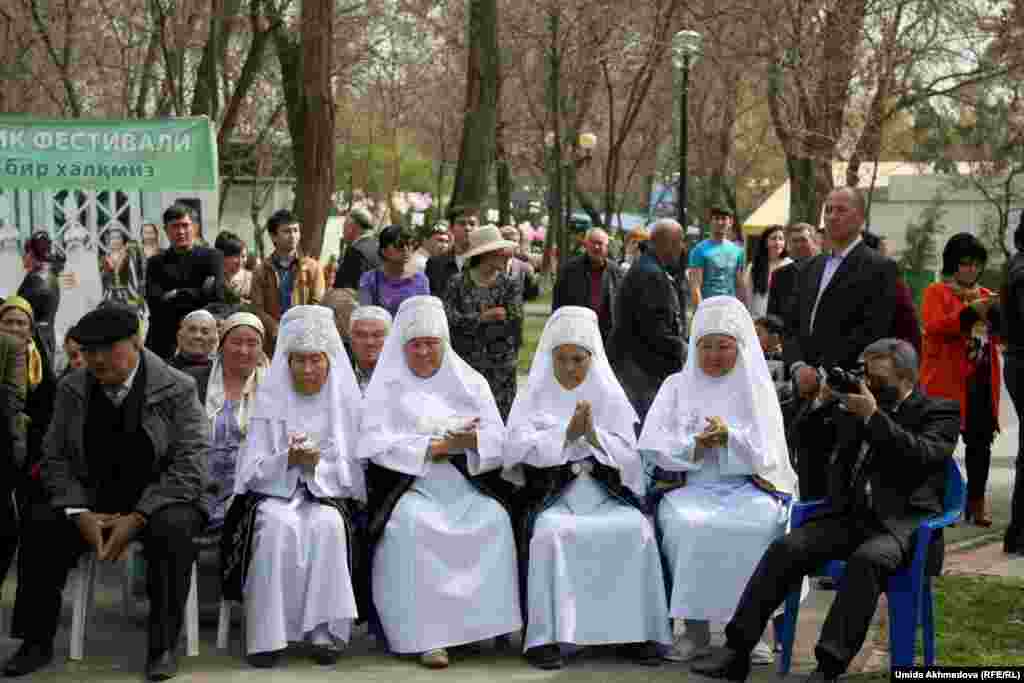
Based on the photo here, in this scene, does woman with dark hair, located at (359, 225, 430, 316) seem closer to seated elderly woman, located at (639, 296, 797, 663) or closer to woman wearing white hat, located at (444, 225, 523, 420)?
woman wearing white hat, located at (444, 225, 523, 420)

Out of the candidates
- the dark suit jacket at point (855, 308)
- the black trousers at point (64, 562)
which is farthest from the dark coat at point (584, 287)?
the black trousers at point (64, 562)

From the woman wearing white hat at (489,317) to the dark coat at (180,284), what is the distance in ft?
5.52

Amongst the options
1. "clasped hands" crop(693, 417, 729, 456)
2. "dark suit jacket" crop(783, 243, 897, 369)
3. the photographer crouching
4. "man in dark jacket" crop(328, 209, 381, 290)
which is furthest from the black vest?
"man in dark jacket" crop(328, 209, 381, 290)

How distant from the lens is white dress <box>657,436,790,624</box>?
755cm

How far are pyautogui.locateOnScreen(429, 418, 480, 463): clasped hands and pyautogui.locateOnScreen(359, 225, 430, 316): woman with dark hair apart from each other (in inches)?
122

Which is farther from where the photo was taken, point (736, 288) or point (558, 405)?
point (736, 288)

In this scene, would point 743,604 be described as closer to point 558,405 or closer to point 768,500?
point 768,500

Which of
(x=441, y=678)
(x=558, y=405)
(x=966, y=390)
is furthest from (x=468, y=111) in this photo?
(x=441, y=678)

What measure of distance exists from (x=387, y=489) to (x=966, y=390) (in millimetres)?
4405

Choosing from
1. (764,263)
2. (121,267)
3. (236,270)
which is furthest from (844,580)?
(121,267)

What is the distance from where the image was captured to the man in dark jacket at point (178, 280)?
1105cm

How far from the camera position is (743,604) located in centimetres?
707

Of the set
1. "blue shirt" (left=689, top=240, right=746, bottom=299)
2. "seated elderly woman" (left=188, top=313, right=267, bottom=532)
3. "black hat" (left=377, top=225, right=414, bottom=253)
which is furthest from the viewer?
"blue shirt" (left=689, top=240, right=746, bottom=299)

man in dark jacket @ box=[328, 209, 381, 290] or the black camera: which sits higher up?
man in dark jacket @ box=[328, 209, 381, 290]
